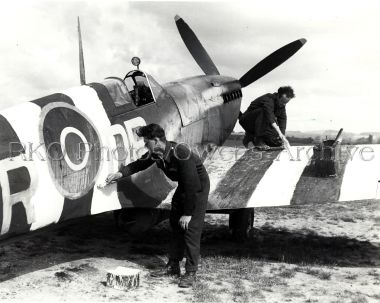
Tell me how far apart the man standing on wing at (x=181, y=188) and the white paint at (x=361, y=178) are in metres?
1.76

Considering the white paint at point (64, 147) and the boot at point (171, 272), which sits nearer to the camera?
the white paint at point (64, 147)

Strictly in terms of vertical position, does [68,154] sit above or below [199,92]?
below

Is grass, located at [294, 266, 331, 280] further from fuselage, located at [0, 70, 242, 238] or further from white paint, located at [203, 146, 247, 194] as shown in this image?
fuselage, located at [0, 70, 242, 238]

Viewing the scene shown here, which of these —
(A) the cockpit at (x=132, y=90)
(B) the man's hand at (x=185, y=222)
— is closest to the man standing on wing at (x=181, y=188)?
(B) the man's hand at (x=185, y=222)

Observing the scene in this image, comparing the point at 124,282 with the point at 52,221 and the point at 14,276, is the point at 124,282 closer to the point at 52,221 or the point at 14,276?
the point at 52,221

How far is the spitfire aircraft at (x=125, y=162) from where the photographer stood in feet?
14.3

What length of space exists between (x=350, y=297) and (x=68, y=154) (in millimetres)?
3054

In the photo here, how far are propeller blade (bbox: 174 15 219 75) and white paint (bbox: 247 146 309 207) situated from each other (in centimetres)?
393

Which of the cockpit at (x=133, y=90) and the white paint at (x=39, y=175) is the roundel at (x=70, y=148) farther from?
the cockpit at (x=133, y=90)

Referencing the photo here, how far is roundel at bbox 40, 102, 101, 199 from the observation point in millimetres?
4602

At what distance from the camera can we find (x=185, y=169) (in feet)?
15.6

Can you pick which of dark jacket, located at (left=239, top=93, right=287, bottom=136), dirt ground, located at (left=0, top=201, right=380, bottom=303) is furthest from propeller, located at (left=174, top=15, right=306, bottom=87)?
dirt ground, located at (left=0, top=201, right=380, bottom=303)

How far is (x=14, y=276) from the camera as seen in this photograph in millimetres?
4992

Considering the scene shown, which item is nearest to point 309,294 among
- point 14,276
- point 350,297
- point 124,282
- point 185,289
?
point 350,297
